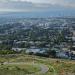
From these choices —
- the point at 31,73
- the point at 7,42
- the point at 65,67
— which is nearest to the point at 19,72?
the point at 31,73

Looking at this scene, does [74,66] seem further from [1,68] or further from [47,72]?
[1,68]

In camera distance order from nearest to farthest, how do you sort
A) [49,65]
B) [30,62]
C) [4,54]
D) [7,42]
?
[49,65], [30,62], [4,54], [7,42]

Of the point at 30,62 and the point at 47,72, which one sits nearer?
the point at 47,72

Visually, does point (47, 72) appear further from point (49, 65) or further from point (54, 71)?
point (49, 65)

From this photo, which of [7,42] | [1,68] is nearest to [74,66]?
[1,68]

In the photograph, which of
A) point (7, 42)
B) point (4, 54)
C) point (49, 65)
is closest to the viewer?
point (49, 65)

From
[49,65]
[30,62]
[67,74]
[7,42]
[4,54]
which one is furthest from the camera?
[7,42]

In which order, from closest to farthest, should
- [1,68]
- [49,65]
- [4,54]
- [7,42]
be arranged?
[1,68]
[49,65]
[4,54]
[7,42]

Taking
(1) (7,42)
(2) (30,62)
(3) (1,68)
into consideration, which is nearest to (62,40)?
(1) (7,42)

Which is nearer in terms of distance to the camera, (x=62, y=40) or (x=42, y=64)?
(x=42, y=64)
